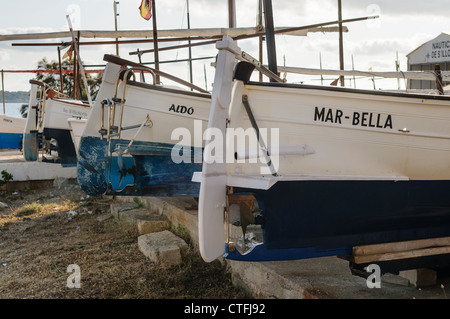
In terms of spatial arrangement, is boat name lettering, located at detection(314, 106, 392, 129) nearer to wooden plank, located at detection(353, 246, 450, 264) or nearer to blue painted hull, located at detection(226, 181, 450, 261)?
blue painted hull, located at detection(226, 181, 450, 261)

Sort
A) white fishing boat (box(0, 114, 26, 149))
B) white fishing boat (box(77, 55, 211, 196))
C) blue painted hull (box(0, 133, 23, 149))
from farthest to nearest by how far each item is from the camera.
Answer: blue painted hull (box(0, 133, 23, 149))
white fishing boat (box(0, 114, 26, 149))
white fishing boat (box(77, 55, 211, 196))

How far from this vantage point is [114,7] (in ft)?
70.4

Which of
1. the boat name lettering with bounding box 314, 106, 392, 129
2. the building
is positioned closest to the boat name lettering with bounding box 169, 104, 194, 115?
the boat name lettering with bounding box 314, 106, 392, 129

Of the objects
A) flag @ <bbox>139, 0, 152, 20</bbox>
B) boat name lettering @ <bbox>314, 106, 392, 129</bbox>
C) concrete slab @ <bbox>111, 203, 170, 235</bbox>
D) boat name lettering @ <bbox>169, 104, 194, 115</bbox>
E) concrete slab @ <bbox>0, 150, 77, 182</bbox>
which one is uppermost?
flag @ <bbox>139, 0, 152, 20</bbox>

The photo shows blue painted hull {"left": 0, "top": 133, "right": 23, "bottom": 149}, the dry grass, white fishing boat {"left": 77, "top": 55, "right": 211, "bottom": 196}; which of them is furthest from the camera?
blue painted hull {"left": 0, "top": 133, "right": 23, "bottom": 149}

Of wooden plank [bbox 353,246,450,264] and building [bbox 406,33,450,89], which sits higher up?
building [bbox 406,33,450,89]

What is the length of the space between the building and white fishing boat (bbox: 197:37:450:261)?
17423 mm

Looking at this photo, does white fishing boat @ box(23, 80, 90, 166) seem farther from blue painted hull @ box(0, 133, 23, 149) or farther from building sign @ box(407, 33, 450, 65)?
building sign @ box(407, 33, 450, 65)

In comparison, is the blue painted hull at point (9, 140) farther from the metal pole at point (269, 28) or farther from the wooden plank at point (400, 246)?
the wooden plank at point (400, 246)

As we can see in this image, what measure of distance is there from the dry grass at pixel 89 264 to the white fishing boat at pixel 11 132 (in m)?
10.3

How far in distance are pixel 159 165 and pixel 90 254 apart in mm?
1430

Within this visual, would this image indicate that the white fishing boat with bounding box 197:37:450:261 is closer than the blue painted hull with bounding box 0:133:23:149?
Yes

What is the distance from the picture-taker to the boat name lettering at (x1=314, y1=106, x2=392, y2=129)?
3.79m
